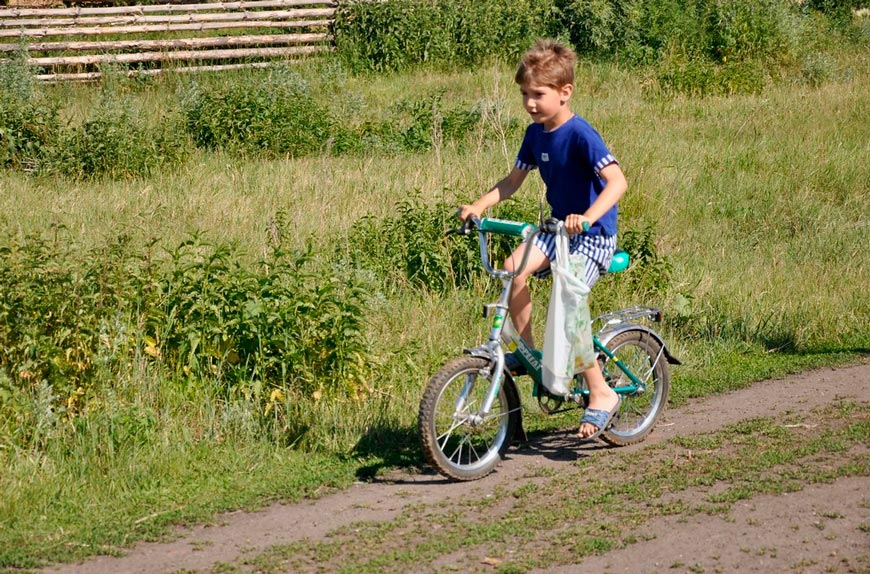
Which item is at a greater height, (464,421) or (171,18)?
(171,18)

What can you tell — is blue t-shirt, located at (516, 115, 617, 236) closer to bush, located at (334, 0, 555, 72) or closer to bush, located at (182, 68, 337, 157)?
bush, located at (182, 68, 337, 157)

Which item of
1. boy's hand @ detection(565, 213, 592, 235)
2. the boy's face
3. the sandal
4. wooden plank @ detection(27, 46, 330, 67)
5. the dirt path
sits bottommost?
the dirt path

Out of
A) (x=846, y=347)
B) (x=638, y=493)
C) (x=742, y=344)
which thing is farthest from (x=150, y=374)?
(x=846, y=347)

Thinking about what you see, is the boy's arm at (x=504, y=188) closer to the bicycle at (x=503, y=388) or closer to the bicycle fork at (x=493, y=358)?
the bicycle at (x=503, y=388)

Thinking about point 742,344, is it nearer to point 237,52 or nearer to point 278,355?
point 278,355

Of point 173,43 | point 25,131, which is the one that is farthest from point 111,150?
point 173,43

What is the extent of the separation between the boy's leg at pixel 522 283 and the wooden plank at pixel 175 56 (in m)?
12.2

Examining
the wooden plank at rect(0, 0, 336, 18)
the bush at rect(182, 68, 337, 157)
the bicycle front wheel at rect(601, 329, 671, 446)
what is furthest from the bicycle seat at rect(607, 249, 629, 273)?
the wooden plank at rect(0, 0, 336, 18)

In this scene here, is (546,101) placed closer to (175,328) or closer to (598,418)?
(598,418)

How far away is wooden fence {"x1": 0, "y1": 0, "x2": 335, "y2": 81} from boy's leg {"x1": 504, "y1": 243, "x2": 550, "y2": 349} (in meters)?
12.4

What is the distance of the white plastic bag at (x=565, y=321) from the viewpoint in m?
5.91

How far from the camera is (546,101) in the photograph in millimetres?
5934

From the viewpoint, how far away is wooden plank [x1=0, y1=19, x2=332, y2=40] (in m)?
17.9

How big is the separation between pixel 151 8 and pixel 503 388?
14.6m
